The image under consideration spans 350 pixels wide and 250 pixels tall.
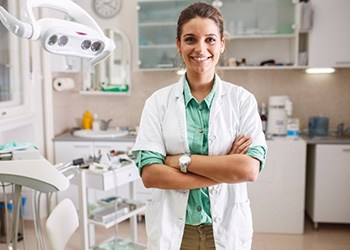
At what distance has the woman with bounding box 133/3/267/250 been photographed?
4.10 ft

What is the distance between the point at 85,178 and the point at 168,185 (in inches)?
48.7

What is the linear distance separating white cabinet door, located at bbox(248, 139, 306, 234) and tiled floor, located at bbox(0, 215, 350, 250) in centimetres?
10

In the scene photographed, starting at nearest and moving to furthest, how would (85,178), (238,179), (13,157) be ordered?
(238,179)
(13,157)
(85,178)

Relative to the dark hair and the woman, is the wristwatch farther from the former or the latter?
the dark hair

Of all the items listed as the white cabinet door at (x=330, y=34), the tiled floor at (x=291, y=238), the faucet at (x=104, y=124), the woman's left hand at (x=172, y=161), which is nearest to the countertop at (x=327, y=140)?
the white cabinet door at (x=330, y=34)

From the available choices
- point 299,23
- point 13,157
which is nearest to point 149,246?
point 13,157

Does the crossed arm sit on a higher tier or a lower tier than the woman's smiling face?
lower

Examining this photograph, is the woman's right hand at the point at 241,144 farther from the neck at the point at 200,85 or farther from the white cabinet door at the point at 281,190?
the white cabinet door at the point at 281,190

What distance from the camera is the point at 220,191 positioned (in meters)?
1.27

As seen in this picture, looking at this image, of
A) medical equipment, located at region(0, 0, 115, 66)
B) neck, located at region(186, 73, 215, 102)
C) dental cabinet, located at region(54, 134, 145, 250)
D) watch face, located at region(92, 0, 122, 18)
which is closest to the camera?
medical equipment, located at region(0, 0, 115, 66)

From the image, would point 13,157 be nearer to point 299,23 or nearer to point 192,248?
point 192,248

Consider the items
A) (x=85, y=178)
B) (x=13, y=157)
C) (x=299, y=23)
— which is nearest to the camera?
(x=13, y=157)

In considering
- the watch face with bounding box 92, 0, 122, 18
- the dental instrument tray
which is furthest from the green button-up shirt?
the watch face with bounding box 92, 0, 122, 18

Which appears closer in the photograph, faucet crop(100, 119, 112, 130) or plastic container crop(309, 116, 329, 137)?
plastic container crop(309, 116, 329, 137)
